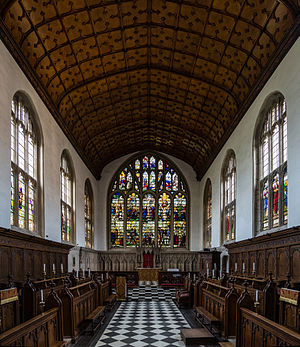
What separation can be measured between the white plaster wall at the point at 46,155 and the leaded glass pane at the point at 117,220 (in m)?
4.18

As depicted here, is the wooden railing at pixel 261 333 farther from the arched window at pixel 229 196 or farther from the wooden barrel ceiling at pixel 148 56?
the arched window at pixel 229 196

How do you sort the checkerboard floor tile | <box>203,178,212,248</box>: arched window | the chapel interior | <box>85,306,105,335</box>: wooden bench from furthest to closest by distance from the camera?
1. <box>203,178,212,248</box>: arched window
2. <box>85,306,105,335</box>: wooden bench
3. the checkerboard floor tile
4. the chapel interior

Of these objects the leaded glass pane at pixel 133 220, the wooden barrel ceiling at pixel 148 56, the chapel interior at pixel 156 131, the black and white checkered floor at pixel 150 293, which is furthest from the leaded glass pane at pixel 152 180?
the black and white checkered floor at pixel 150 293

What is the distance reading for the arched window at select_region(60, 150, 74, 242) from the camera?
1787cm

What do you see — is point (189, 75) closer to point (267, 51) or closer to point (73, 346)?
point (267, 51)

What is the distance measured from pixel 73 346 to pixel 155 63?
36.9ft

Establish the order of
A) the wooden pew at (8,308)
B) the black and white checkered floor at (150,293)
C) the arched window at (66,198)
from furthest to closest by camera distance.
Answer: the arched window at (66,198), the black and white checkered floor at (150,293), the wooden pew at (8,308)

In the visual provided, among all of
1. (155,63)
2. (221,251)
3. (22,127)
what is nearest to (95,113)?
(155,63)

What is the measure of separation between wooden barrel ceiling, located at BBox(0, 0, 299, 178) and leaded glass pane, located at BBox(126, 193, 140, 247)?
7.75 meters

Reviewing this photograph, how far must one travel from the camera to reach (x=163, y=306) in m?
14.9

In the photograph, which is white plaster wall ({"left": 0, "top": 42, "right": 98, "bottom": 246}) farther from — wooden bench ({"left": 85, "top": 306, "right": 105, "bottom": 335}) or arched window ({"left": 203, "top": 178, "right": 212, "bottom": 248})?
arched window ({"left": 203, "top": 178, "right": 212, "bottom": 248})

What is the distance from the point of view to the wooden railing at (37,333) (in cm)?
491

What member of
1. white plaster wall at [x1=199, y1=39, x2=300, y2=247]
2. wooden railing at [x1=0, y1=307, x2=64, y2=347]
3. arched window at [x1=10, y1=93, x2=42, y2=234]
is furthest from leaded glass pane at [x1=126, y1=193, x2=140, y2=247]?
wooden railing at [x1=0, y1=307, x2=64, y2=347]

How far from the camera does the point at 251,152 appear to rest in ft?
48.2
